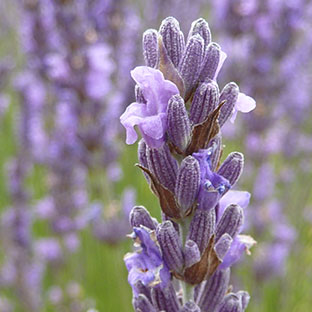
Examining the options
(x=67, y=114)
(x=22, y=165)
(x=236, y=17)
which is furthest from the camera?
(x=236, y=17)

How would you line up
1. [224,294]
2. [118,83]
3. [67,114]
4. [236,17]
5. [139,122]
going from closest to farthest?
[139,122]
[224,294]
[67,114]
[236,17]
[118,83]

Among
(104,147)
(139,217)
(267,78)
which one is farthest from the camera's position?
(267,78)

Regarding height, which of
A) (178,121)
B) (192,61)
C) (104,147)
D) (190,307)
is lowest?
(190,307)

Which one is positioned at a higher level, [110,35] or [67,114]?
[110,35]

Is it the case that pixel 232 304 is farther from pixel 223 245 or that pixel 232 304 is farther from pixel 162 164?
pixel 162 164

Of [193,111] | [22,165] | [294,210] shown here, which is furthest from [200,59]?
[294,210]

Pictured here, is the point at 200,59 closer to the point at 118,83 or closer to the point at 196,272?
the point at 196,272

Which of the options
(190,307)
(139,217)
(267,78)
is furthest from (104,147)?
(190,307)
